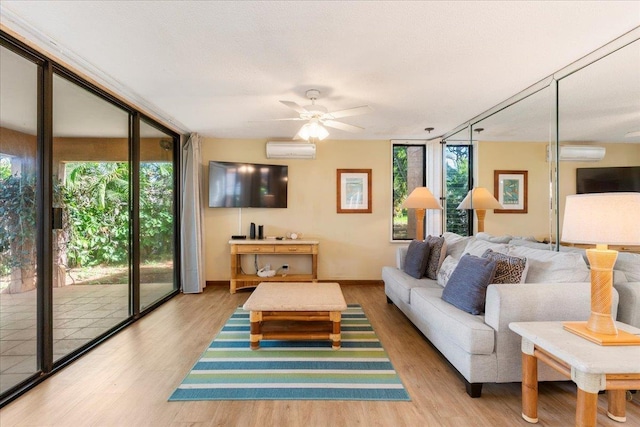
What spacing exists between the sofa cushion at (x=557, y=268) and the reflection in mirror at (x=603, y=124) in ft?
2.11

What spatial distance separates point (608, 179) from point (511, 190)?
0.89m

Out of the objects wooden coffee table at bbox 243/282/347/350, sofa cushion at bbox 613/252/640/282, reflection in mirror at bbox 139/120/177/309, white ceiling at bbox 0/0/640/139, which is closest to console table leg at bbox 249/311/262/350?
wooden coffee table at bbox 243/282/347/350

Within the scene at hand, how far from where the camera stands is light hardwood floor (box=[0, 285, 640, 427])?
1.71m

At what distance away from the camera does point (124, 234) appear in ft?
10.2

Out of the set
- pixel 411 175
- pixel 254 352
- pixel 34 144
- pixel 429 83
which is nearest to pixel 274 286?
pixel 254 352

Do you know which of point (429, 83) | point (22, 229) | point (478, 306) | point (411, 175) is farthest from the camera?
point (411, 175)

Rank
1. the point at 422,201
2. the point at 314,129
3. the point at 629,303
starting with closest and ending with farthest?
the point at 629,303
the point at 314,129
the point at 422,201

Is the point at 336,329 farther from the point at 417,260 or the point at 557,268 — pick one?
the point at 557,268

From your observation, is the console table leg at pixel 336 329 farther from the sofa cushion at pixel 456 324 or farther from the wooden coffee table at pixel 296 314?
the sofa cushion at pixel 456 324

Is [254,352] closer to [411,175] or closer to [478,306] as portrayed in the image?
[478,306]

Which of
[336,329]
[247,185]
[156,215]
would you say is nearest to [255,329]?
[336,329]

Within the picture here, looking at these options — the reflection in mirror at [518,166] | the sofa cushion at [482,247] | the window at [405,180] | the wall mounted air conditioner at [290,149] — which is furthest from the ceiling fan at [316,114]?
the window at [405,180]

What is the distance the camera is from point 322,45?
6.77ft

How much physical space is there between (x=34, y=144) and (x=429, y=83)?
3.18 metres
